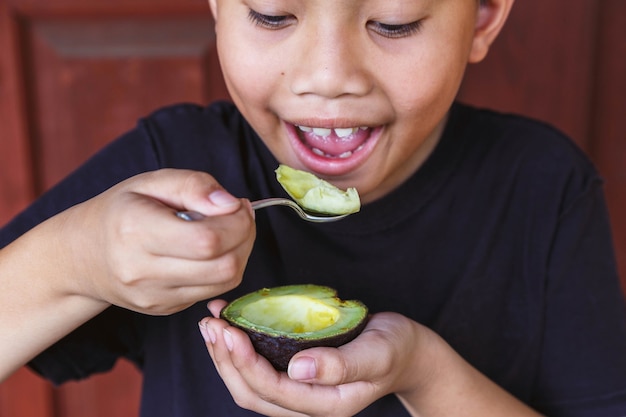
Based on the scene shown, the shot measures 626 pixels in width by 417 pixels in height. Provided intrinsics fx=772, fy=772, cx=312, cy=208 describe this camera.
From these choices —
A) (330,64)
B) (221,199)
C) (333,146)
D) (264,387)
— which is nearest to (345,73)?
(330,64)

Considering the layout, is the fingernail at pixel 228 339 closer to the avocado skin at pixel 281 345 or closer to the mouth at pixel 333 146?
the avocado skin at pixel 281 345

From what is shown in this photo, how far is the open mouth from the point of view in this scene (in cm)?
90

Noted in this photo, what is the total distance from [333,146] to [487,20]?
284mm

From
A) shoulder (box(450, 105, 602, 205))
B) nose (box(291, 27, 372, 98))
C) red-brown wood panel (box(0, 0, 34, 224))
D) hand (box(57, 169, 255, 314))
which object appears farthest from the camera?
red-brown wood panel (box(0, 0, 34, 224))

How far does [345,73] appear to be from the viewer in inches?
32.2

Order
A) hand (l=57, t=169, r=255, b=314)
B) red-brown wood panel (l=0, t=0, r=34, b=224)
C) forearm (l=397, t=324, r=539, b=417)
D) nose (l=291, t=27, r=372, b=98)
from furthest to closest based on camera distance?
red-brown wood panel (l=0, t=0, r=34, b=224) → forearm (l=397, t=324, r=539, b=417) → nose (l=291, t=27, r=372, b=98) → hand (l=57, t=169, r=255, b=314)

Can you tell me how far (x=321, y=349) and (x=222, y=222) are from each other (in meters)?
0.16

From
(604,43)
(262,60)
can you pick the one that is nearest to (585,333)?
(262,60)

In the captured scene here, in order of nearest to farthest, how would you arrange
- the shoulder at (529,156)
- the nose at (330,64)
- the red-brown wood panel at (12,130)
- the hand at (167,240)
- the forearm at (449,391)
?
the hand at (167,240) < the nose at (330,64) < the forearm at (449,391) < the shoulder at (529,156) < the red-brown wood panel at (12,130)

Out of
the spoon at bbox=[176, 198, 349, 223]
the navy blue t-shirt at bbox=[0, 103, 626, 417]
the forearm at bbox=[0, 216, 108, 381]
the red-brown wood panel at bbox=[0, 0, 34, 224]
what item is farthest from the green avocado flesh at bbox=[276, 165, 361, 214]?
the red-brown wood panel at bbox=[0, 0, 34, 224]

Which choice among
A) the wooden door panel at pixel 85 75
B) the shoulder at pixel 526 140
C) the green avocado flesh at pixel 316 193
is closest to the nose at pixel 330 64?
the green avocado flesh at pixel 316 193

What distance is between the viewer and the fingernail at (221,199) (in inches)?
26.8

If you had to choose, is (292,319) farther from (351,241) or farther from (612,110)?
(612,110)

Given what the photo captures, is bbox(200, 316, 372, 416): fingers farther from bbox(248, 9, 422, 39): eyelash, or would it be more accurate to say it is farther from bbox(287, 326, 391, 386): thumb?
bbox(248, 9, 422, 39): eyelash
